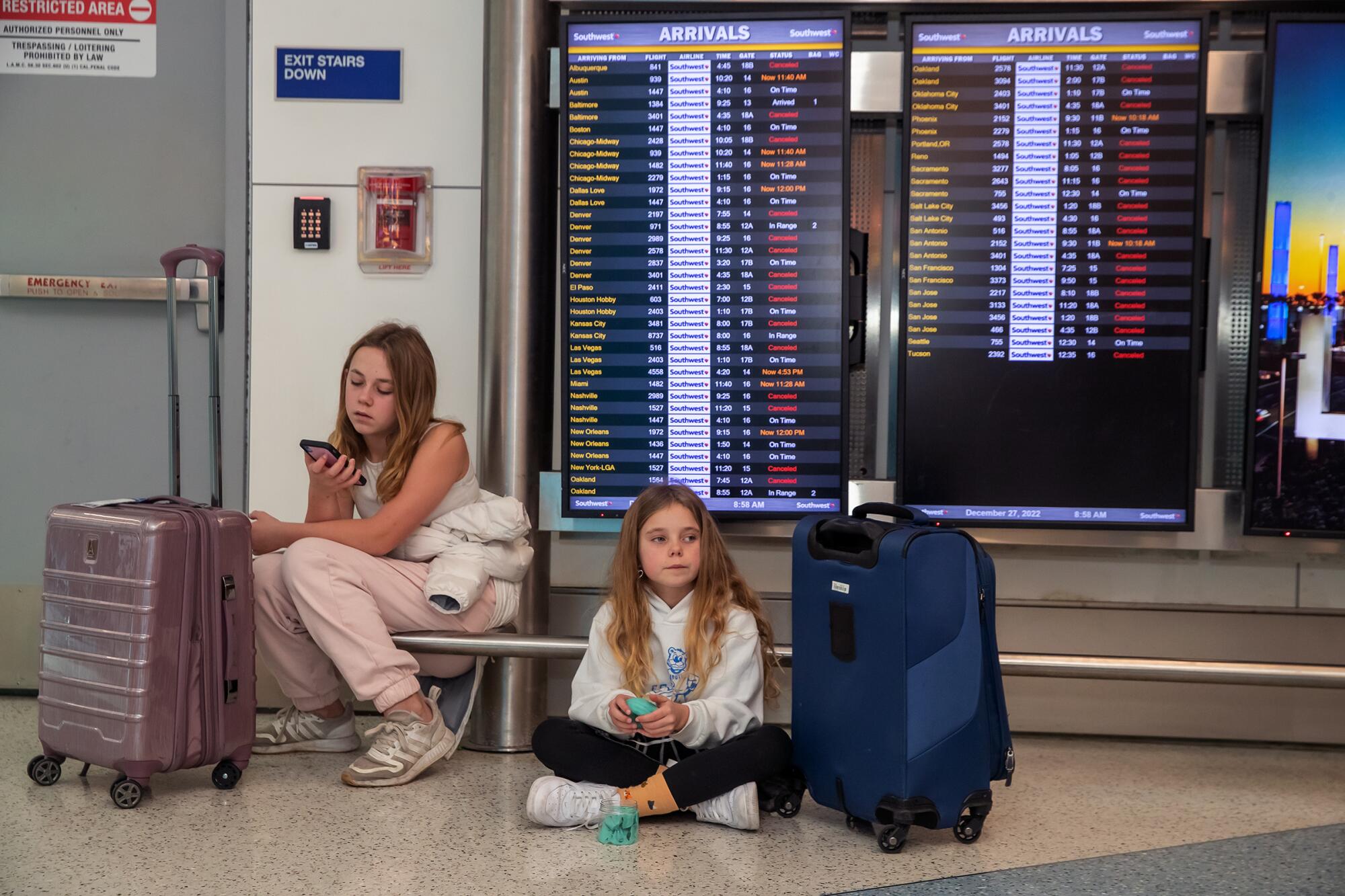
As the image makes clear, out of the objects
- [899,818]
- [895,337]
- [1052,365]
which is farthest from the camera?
[895,337]

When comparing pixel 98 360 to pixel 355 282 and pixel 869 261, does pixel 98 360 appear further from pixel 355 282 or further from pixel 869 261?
pixel 869 261

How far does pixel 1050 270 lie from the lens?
10.7 ft

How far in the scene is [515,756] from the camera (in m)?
3.33

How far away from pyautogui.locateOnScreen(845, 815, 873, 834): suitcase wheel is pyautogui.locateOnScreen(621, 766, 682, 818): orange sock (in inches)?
16.0

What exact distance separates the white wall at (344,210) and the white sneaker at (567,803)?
1.36m

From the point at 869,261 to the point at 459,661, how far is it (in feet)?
5.71

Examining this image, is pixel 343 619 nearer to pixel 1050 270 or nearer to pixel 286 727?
pixel 286 727

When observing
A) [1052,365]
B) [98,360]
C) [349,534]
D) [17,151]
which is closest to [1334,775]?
[1052,365]

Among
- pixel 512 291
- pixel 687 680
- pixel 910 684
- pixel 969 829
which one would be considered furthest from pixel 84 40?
pixel 969 829

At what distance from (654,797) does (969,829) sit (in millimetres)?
698

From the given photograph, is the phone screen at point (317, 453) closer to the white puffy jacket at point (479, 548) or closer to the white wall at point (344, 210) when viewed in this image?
the white puffy jacket at point (479, 548)

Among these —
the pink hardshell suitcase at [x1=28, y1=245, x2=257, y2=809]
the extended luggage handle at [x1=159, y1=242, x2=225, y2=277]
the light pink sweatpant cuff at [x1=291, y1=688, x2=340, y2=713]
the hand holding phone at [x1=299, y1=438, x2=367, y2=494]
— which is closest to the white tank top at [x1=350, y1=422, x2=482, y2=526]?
the hand holding phone at [x1=299, y1=438, x2=367, y2=494]

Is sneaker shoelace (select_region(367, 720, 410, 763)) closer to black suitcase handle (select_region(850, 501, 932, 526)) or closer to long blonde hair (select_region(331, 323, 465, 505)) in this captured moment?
long blonde hair (select_region(331, 323, 465, 505))

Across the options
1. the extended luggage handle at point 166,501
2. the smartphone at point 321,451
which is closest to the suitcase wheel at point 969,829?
the smartphone at point 321,451
